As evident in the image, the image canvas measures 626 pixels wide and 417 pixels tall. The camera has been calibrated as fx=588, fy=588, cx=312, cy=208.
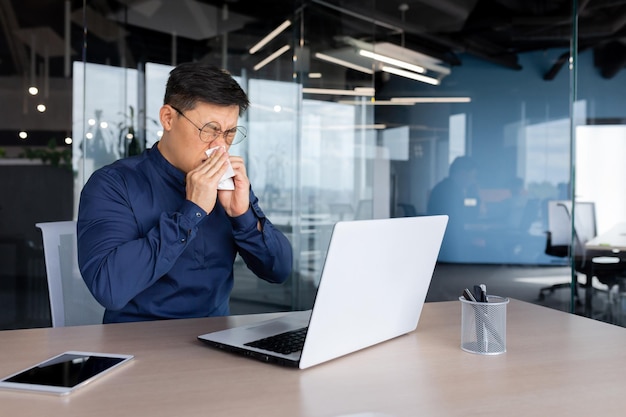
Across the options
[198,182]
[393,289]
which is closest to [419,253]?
[393,289]

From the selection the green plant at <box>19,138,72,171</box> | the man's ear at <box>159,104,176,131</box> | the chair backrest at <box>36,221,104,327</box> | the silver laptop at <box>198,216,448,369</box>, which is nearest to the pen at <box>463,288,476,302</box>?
the silver laptop at <box>198,216,448,369</box>

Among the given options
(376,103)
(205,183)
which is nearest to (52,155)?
(376,103)

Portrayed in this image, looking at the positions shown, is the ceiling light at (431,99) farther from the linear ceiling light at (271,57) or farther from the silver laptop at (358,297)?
the silver laptop at (358,297)

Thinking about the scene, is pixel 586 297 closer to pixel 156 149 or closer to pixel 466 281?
pixel 466 281

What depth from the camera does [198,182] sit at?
5.34 ft

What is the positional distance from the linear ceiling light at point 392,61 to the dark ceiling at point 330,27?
0.44 feet

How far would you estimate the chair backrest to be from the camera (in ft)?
6.09

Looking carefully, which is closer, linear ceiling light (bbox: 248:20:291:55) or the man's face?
the man's face

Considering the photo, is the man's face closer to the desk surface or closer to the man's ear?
the man's ear

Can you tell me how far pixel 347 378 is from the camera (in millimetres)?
1128

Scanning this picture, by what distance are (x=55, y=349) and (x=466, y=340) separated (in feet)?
3.05

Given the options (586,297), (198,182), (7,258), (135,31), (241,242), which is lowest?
(586,297)

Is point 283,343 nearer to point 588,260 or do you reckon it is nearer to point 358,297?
point 358,297

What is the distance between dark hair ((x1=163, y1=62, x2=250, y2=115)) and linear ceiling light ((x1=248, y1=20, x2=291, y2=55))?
9.45 ft
